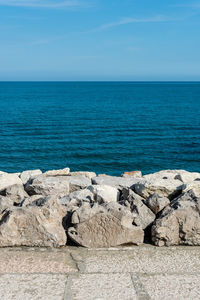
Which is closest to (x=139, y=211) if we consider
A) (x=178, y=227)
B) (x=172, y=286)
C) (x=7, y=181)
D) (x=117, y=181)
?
(x=178, y=227)

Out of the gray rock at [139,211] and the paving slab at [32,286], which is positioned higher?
the gray rock at [139,211]

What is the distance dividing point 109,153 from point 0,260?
22.0 m

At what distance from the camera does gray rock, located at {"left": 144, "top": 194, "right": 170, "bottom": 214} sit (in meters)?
6.36

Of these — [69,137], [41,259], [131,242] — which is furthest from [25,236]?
[69,137]

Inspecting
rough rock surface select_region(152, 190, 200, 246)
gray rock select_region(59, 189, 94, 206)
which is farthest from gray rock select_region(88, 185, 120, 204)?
rough rock surface select_region(152, 190, 200, 246)

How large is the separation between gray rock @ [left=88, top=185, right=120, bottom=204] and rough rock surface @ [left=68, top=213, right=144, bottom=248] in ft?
3.22

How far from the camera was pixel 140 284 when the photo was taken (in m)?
4.72

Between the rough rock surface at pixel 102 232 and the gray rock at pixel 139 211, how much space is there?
308 millimetres

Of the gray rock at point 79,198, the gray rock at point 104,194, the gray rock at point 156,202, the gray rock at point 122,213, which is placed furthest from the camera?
the gray rock at point 104,194

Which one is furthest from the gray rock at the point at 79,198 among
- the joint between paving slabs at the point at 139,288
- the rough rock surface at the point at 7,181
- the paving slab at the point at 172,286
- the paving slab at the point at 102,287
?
the paving slab at the point at 172,286

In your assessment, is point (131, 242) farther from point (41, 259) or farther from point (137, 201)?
point (41, 259)

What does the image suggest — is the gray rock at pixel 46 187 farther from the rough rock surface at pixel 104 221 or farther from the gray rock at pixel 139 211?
the gray rock at pixel 139 211

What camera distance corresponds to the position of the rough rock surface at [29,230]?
577 centimetres

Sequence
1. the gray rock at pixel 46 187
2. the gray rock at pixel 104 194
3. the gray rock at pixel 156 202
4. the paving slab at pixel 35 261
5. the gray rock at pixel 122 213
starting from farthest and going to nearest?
the gray rock at pixel 46 187 < the gray rock at pixel 104 194 < the gray rock at pixel 156 202 < the gray rock at pixel 122 213 < the paving slab at pixel 35 261
